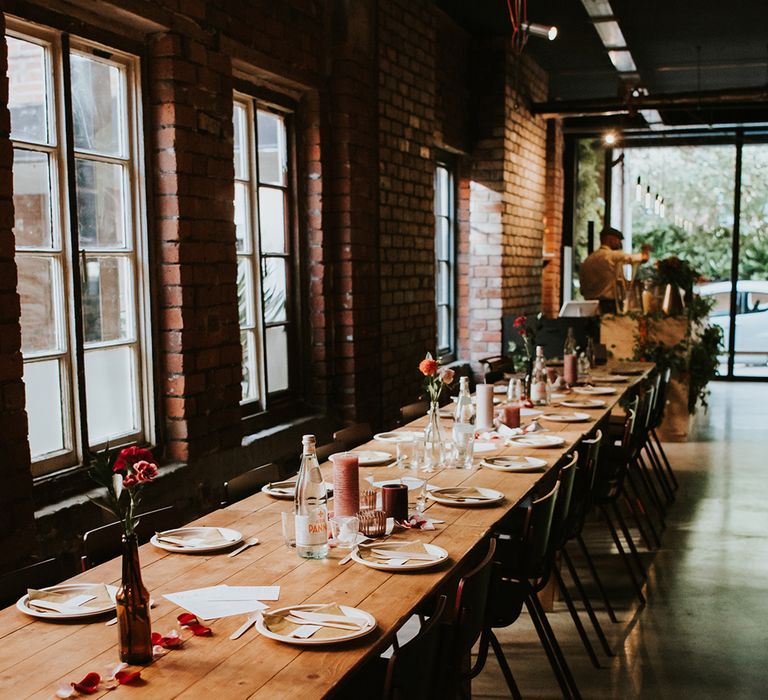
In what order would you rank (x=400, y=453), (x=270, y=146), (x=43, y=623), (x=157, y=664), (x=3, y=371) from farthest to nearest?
1. (x=270, y=146)
2. (x=400, y=453)
3. (x=3, y=371)
4. (x=43, y=623)
5. (x=157, y=664)

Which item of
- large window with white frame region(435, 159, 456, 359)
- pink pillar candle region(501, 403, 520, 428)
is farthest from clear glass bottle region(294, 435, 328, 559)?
large window with white frame region(435, 159, 456, 359)

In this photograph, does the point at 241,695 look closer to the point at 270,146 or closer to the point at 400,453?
the point at 400,453

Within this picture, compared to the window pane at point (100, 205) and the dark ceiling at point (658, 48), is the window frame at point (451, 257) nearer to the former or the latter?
the dark ceiling at point (658, 48)

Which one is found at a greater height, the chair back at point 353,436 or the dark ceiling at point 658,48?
the dark ceiling at point 658,48

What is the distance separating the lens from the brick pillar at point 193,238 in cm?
380

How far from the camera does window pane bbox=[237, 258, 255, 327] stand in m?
4.62

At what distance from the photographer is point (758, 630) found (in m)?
3.83

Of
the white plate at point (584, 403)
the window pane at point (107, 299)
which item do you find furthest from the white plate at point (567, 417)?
the window pane at point (107, 299)

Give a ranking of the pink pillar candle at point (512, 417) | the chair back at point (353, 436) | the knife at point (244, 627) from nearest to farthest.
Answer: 1. the knife at point (244, 627)
2. the chair back at point (353, 436)
3. the pink pillar candle at point (512, 417)

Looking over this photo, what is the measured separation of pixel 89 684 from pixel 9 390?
61.0 inches

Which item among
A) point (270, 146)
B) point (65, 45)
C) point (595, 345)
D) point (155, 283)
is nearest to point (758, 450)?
point (595, 345)

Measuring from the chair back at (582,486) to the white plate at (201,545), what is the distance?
4.75ft

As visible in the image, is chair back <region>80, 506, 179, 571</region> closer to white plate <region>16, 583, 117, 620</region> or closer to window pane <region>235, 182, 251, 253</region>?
white plate <region>16, 583, 117, 620</region>

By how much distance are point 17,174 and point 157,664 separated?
2.08 m
